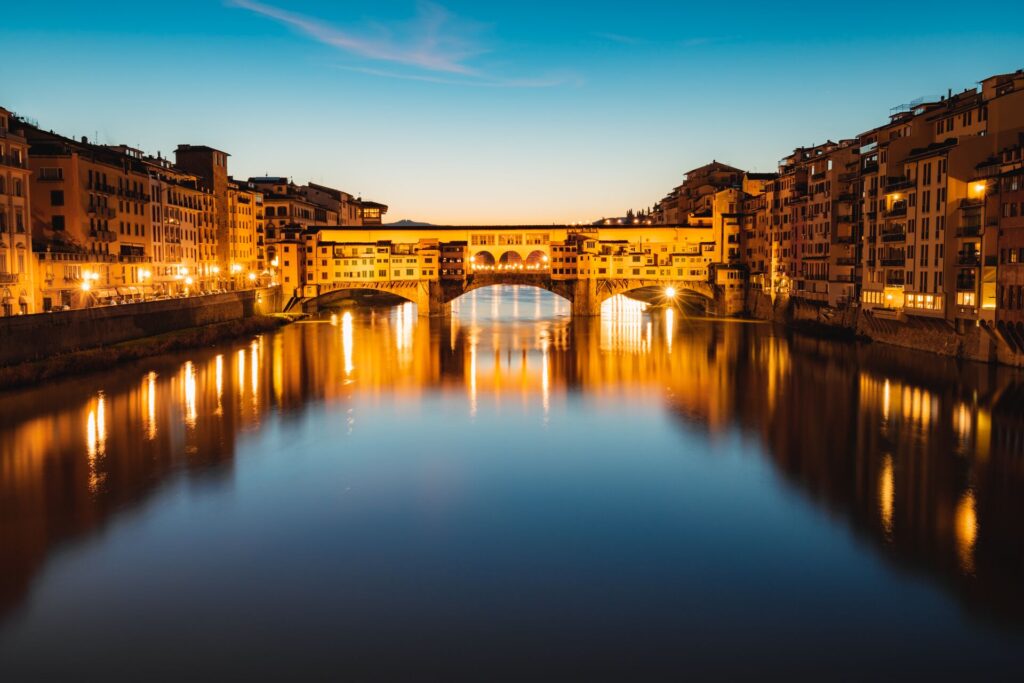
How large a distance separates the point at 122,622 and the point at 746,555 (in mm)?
9913

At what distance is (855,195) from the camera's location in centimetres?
4453

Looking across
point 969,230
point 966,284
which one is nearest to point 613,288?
point 966,284

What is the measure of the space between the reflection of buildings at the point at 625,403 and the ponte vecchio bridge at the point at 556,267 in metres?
13.2

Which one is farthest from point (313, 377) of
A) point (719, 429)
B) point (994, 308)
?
point (994, 308)

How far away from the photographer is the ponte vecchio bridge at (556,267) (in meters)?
62.9

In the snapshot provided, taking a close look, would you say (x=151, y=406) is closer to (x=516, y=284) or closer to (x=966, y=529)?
(x=966, y=529)

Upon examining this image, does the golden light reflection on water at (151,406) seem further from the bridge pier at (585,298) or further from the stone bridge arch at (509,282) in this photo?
the bridge pier at (585,298)

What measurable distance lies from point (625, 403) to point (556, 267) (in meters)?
34.7

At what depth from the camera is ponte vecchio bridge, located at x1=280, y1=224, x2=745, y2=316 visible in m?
62.9

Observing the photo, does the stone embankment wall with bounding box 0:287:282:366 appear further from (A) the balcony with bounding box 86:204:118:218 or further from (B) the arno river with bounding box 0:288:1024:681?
(A) the balcony with bounding box 86:204:118:218

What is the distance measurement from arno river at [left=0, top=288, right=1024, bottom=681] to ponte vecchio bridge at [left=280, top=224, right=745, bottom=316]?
31221mm

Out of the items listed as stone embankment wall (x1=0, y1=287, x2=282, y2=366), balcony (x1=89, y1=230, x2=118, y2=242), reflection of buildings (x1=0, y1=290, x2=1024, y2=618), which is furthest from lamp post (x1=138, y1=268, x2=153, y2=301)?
reflection of buildings (x1=0, y1=290, x2=1024, y2=618)

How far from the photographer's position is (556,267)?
208ft

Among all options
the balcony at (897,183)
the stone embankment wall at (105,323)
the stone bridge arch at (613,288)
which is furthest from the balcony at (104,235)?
the balcony at (897,183)
